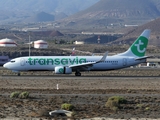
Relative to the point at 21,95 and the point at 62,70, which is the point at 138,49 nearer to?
the point at 62,70

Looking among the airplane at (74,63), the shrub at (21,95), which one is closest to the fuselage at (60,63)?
the airplane at (74,63)

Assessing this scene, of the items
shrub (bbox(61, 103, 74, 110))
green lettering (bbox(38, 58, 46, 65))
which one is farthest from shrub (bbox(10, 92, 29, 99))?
green lettering (bbox(38, 58, 46, 65))

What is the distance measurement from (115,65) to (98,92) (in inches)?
901

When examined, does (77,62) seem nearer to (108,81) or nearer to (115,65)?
(115,65)

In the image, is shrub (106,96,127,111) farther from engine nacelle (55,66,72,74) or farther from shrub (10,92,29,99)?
engine nacelle (55,66,72,74)

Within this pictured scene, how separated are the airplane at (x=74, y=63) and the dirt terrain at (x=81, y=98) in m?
6.10

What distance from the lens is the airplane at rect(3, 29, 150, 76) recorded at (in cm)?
7012

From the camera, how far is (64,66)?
7038 cm

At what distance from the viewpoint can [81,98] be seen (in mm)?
43969

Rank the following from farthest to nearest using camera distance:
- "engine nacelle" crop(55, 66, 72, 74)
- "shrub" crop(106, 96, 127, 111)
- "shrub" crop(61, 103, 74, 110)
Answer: "engine nacelle" crop(55, 66, 72, 74) → "shrub" crop(106, 96, 127, 111) → "shrub" crop(61, 103, 74, 110)

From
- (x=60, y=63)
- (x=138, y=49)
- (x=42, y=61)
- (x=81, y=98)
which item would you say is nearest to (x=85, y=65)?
(x=60, y=63)

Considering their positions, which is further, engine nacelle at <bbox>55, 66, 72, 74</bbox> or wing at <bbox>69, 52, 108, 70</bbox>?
wing at <bbox>69, 52, 108, 70</bbox>

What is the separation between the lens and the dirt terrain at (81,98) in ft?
118

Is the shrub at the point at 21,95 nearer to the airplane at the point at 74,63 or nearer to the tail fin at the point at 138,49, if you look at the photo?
the airplane at the point at 74,63
